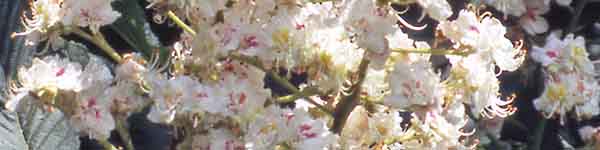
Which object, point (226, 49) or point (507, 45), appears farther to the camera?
point (507, 45)

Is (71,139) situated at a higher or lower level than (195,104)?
lower

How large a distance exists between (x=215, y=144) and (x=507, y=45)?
286mm

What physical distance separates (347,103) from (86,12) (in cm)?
24

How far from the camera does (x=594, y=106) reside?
60.0 inches

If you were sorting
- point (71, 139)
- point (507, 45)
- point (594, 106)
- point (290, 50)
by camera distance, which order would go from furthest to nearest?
point (594, 106) → point (71, 139) → point (507, 45) → point (290, 50)

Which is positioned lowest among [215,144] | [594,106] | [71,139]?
[594,106]

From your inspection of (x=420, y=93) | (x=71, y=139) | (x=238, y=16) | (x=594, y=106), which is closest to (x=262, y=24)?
(x=238, y=16)

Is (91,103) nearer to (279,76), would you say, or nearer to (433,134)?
(279,76)

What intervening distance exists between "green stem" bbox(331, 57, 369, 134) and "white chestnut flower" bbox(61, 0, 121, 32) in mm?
221

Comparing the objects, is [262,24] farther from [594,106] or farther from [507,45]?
[594,106]

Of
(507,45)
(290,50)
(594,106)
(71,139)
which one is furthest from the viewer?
(594,106)

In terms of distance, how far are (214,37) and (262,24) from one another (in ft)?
0.14

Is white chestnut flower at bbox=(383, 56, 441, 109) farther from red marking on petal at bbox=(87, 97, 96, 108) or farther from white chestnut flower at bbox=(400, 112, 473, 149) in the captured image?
red marking on petal at bbox=(87, 97, 96, 108)

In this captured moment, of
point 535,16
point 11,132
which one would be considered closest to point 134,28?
point 11,132
